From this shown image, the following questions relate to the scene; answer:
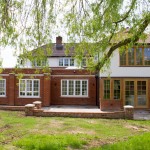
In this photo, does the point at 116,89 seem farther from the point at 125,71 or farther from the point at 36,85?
the point at 36,85

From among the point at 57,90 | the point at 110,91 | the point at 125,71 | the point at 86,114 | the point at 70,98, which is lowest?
the point at 86,114

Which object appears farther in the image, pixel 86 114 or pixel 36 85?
pixel 36 85

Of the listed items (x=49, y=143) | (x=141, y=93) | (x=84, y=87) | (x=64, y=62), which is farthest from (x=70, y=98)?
(x=49, y=143)

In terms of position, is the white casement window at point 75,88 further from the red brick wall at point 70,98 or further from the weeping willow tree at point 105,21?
the weeping willow tree at point 105,21

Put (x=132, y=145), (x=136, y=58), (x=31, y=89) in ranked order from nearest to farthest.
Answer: (x=132, y=145), (x=136, y=58), (x=31, y=89)

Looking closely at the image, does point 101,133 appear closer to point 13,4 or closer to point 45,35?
point 45,35

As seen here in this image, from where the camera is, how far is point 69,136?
11641 mm

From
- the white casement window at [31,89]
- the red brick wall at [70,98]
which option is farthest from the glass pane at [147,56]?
the white casement window at [31,89]

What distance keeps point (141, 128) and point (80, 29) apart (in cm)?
727

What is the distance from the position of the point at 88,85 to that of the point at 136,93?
5.88m

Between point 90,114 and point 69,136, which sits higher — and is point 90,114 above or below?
below

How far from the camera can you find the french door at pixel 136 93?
80.1ft

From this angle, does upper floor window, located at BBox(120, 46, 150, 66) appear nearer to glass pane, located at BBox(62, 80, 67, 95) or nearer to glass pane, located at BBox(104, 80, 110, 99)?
glass pane, located at BBox(104, 80, 110, 99)

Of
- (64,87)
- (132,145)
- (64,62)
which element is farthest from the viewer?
(64,62)
